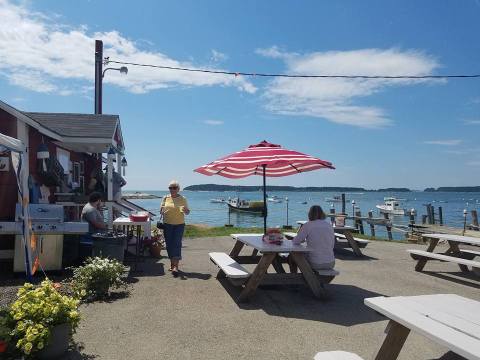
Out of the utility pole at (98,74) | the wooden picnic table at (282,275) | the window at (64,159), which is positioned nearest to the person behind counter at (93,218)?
the wooden picnic table at (282,275)

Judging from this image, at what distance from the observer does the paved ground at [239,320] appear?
160 inches

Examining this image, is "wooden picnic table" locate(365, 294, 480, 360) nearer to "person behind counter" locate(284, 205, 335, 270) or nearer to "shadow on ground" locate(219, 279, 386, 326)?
"shadow on ground" locate(219, 279, 386, 326)

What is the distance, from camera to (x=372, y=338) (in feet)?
14.5

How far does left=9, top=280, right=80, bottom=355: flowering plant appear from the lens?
3398 millimetres

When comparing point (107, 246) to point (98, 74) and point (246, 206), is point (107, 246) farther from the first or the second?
point (246, 206)

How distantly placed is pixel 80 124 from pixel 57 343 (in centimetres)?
939

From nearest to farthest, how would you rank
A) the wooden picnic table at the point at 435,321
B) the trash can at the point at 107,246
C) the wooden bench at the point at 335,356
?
the wooden picnic table at the point at 435,321, the wooden bench at the point at 335,356, the trash can at the point at 107,246

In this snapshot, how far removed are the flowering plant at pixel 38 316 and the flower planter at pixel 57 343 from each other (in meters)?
0.04

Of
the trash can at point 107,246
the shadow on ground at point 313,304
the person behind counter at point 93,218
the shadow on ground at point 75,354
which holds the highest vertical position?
the person behind counter at point 93,218

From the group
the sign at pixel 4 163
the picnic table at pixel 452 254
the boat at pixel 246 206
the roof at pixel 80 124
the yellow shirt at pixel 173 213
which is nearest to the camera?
the yellow shirt at pixel 173 213

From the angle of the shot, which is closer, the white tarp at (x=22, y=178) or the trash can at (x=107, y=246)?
the white tarp at (x=22, y=178)

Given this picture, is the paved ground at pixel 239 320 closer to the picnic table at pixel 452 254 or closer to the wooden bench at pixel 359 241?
the picnic table at pixel 452 254

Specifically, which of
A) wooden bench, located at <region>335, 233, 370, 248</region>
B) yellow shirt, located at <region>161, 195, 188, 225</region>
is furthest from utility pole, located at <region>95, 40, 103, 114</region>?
wooden bench, located at <region>335, 233, 370, 248</region>

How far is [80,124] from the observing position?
12023 millimetres
